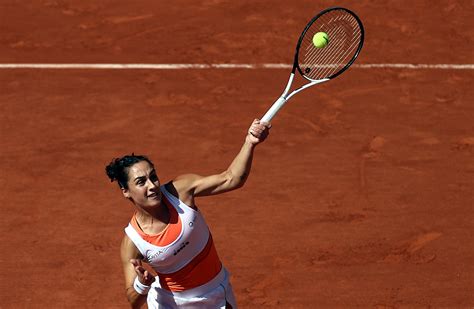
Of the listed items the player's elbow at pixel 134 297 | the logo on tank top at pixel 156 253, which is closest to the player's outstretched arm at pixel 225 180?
the logo on tank top at pixel 156 253

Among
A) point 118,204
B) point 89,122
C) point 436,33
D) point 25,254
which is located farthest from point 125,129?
point 436,33

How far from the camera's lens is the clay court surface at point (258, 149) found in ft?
28.8

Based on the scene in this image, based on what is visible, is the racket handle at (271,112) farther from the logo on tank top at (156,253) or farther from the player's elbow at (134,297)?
the player's elbow at (134,297)

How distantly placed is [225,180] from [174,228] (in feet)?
1.47

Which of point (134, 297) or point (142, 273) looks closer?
point (142, 273)

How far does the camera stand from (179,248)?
6180mm

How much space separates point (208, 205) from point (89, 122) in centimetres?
218

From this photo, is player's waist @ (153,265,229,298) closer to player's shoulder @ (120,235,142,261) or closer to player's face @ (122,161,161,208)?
player's shoulder @ (120,235,142,261)

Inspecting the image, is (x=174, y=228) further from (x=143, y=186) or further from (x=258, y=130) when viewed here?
(x=258, y=130)

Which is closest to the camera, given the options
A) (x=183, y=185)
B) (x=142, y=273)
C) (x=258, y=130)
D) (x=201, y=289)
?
(x=142, y=273)

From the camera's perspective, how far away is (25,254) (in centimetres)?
909

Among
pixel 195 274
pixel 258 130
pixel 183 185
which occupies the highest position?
pixel 258 130

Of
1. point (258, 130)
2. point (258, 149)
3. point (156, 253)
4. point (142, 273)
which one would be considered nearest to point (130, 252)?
point (156, 253)

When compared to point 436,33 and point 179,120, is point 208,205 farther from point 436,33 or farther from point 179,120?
point 436,33
